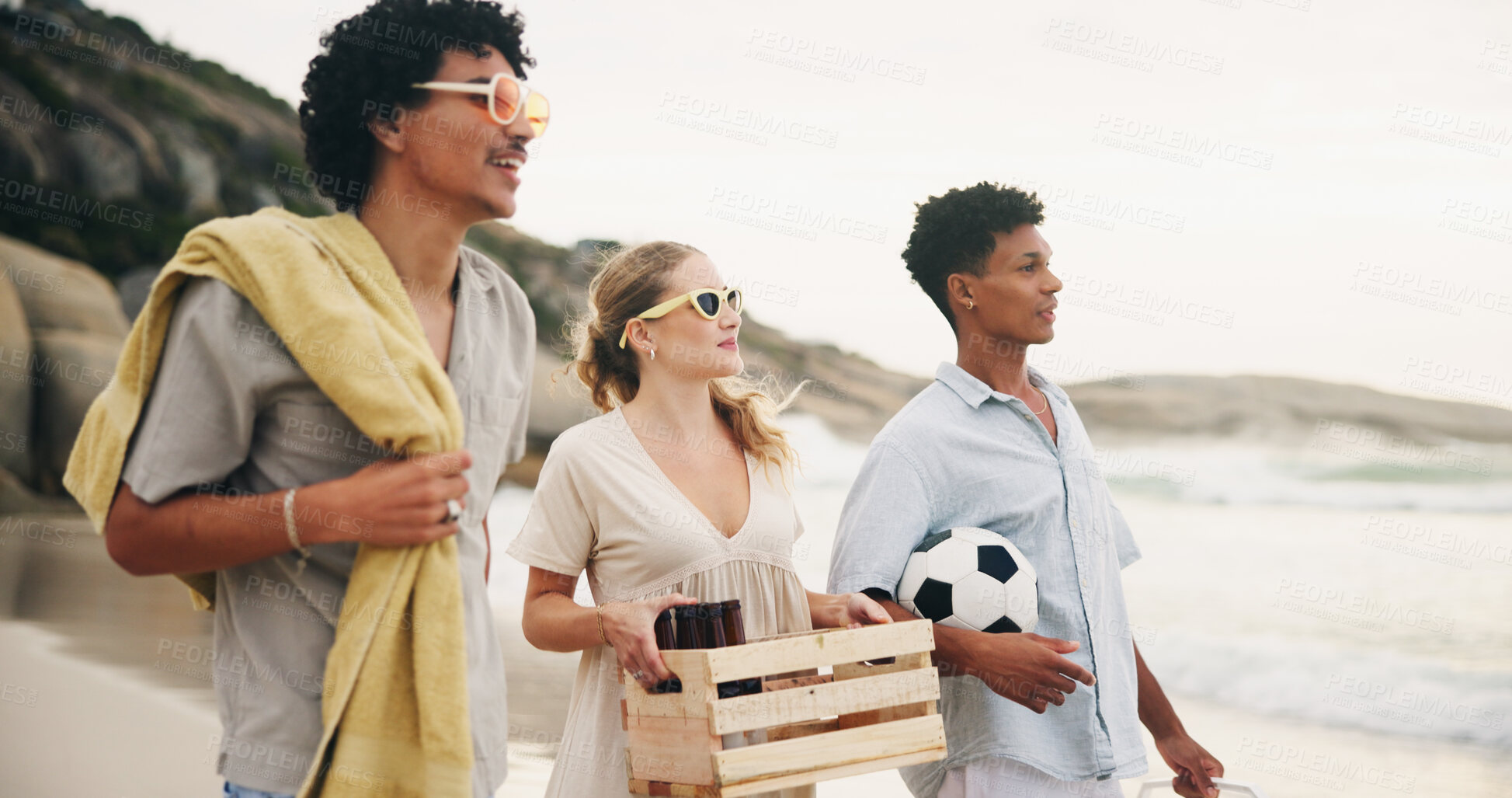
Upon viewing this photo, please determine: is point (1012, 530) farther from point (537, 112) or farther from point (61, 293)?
point (61, 293)

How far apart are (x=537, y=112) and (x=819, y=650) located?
3.90 ft

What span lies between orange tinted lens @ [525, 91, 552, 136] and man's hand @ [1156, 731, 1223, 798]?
248cm

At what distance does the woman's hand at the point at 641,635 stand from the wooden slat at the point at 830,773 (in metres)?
0.26

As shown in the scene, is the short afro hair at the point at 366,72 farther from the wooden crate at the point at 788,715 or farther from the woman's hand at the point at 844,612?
the woman's hand at the point at 844,612

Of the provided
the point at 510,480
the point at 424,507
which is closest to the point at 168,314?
the point at 424,507

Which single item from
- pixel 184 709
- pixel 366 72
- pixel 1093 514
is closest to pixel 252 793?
pixel 366 72

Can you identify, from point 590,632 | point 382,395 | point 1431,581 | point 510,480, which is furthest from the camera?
point 510,480

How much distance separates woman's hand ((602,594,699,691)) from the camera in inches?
85.0

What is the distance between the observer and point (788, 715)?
7.17ft

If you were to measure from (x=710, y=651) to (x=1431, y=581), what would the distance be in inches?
489

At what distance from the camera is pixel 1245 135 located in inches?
645

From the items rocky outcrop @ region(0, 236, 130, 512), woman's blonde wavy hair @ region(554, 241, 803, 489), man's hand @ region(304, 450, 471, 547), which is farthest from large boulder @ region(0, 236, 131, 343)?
man's hand @ region(304, 450, 471, 547)

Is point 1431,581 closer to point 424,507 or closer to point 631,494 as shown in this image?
point 631,494

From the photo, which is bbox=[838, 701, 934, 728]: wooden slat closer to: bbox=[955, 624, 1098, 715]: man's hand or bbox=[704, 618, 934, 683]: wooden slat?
bbox=[704, 618, 934, 683]: wooden slat
